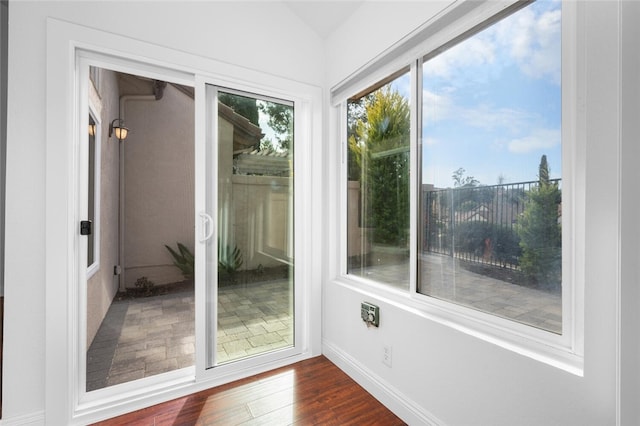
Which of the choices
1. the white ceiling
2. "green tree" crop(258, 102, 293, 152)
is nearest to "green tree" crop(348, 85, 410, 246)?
"green tree" crop(258, 102, 293, 152)

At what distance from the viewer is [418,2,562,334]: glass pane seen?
124 centimetres

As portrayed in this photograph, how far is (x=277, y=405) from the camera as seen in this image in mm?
1894

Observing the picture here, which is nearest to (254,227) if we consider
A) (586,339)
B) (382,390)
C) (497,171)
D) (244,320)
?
(244,320)

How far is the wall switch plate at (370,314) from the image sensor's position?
200 cm

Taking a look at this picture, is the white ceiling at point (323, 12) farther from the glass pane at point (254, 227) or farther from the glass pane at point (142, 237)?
the glass pane at point (142, 237)

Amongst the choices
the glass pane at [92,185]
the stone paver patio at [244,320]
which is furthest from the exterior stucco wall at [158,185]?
the glass pane at [92,185]

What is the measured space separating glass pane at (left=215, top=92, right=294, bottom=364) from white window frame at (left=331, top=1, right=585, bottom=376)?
73 cm

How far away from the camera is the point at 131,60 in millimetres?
1873

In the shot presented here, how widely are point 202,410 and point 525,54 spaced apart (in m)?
2.50

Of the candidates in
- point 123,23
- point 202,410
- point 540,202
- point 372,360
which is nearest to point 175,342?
point 202,410

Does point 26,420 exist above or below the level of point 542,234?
below

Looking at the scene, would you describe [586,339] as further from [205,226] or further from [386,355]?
[205,226]

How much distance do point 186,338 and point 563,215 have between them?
2776 mm

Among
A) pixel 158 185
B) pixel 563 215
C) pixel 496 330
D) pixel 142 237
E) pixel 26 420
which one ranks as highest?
pixel 158 185
